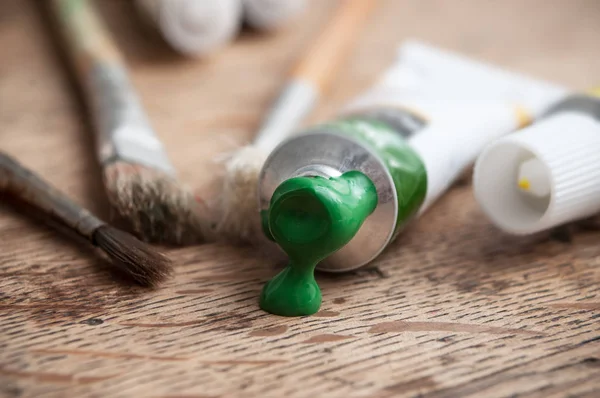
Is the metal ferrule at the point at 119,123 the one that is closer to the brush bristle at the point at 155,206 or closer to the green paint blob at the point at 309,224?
the brush bristle at the point at 155,206

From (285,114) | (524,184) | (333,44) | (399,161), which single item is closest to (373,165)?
(399,161)

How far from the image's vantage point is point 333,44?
862mm

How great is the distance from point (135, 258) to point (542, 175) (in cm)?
31

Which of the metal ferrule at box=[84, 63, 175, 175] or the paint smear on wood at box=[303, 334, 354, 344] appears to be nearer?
the paint smear on wood at box=[303, 334, 354, 344]

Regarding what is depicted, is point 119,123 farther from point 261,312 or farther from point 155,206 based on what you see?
point 261,312

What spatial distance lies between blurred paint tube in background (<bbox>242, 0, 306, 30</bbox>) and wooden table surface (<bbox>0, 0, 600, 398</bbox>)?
19 centimetres

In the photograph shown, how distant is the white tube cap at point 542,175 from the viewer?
0.53 metres

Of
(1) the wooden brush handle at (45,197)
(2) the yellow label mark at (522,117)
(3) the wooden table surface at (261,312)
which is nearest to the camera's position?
(3) the wooden table surface at (261,312)

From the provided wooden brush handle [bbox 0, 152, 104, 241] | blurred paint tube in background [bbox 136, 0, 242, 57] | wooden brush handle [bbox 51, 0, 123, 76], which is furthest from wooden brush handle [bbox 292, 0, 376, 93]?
wooden brush handle [bbox 0, 152, 104, 241]

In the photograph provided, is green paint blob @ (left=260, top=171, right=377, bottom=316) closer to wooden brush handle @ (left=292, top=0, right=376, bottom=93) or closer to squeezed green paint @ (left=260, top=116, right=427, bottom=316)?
squeezed green paint @ (left=260, top=116, right=427, bottom=316)

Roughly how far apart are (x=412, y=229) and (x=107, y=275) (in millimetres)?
248

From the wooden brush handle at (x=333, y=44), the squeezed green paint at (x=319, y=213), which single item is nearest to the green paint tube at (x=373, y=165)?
the squeezed green paint at (x=319, y=213)

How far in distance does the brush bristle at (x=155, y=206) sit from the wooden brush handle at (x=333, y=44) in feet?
0.94

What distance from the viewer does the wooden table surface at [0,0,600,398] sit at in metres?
0.41
